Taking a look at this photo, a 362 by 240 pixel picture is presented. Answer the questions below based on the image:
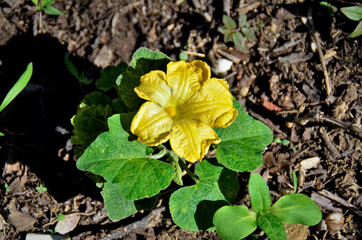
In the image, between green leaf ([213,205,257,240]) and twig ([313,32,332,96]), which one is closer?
green leaf ([213,205,257,240])

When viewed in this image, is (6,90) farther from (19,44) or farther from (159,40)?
(159,40)

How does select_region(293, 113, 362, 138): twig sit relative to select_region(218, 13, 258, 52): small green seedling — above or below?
below

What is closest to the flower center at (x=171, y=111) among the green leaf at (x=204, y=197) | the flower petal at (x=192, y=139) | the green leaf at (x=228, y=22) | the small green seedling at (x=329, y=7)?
the flower petal at (x=192, y=139)

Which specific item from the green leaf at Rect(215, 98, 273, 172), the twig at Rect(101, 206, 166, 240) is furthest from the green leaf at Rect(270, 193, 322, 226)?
the twig at Rect(101, 206, 166, 240)

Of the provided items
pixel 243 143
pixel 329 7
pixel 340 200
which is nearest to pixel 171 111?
pixel 243 143

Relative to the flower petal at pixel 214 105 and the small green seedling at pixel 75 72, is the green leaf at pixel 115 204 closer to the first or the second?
the flower petal at pixel 214 105

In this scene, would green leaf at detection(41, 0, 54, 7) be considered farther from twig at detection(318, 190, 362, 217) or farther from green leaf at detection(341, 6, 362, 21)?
twig at detection(318, 190, 362, 217)
